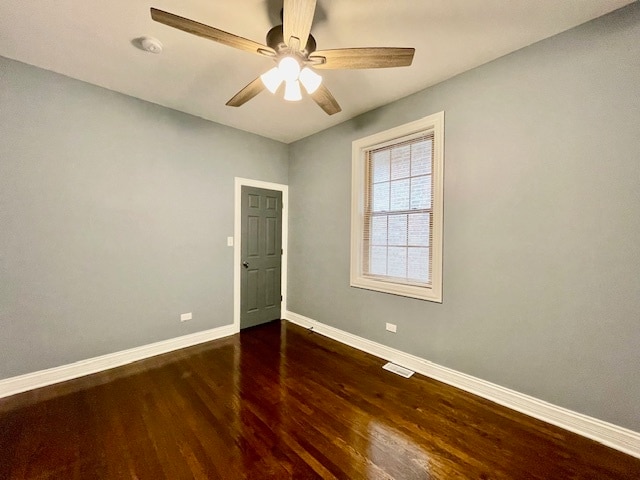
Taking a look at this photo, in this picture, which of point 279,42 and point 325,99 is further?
point 325,99

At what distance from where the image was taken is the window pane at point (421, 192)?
8.84ft

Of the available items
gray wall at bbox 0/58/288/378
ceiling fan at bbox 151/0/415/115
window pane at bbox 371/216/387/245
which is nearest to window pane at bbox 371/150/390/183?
window pane at bbox 371/216/387/245

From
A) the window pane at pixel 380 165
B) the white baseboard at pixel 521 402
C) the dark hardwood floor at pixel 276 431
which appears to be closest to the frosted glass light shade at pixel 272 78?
the window pane at pixel 380 165

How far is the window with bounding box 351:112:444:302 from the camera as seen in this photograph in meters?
2.56

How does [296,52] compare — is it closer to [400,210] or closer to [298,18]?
[298,18]

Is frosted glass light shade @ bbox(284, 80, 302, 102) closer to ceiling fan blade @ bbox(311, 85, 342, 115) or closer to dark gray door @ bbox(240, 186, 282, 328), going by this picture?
ceiling fan blade @ bbox(311, 85, 342, 115)

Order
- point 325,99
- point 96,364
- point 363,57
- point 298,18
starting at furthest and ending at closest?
point 96,364 → point 325,99 → point 363,57 → point 298,18

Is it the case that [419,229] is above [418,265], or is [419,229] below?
above

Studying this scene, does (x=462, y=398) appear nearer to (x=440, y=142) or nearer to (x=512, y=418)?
(x=512, y=418)

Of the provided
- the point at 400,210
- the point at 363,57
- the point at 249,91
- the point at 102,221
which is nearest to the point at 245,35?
the point at 249,91

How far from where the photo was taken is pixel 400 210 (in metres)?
2.91

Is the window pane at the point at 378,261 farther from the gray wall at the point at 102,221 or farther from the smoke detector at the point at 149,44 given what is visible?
the smoke detector at the point at 149,44

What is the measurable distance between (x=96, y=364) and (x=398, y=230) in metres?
3.39

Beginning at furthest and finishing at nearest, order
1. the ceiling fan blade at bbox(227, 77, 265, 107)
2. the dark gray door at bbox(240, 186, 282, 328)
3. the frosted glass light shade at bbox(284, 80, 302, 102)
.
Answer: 1. the dark gray door at bbox(240, 186, 282, 328)
2. the ceiling fan blade at bbox(227, 77, 265, 107)
3. the frosted glass light shade at bbox(284, 80, 302, 102)
